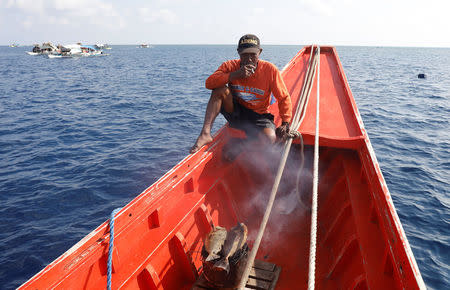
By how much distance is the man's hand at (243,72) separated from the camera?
375 cm

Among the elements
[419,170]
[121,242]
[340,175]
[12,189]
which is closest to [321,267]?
[340,175]

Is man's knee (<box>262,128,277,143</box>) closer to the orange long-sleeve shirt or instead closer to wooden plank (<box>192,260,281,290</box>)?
the orange long-sleeve shirt

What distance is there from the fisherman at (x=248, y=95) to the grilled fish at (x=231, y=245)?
1.36m

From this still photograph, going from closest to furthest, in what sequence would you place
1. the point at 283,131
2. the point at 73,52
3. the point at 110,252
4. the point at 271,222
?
1. the point at 110,252
2. the point at 283,131
3. the point at 271,222
4. the point at 73,52

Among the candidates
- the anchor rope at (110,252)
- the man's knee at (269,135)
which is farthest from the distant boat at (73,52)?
the anchor rope at (110,252)

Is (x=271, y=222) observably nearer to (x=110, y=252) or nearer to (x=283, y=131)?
(x=283, y=131)

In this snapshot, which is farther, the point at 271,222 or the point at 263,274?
Result: the point at 271,222

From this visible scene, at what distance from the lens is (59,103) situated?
18594mm

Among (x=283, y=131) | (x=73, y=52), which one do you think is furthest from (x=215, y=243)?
(x=73, y=52)

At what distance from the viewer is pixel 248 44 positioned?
3.72 m

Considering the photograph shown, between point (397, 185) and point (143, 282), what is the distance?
8.14 metres

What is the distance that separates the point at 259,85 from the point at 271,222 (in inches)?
88.3

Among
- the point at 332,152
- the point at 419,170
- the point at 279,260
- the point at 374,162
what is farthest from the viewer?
the point at 419,170

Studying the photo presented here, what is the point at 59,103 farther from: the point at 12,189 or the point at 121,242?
the point at 121,242
